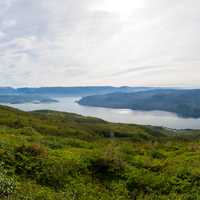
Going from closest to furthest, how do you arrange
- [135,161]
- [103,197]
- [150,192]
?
[103,197] < [150,192] < [135,161]

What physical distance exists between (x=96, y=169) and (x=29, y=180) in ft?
14.5

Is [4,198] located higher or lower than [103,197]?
higher

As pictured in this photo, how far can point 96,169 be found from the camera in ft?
57.9

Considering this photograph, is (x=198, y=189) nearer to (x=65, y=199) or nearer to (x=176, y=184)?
(x=176, y=184)

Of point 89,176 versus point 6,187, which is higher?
point 6,187

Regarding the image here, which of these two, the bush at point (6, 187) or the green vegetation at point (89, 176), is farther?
the green vegetation at point (89, 176)

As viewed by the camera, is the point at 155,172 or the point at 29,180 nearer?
the point at 29,180

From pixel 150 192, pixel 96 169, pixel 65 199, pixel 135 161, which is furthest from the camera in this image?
pixel 135 161

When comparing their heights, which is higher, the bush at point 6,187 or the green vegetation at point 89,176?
the bush at point 6,187

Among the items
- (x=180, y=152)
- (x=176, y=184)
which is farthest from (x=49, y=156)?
(x=180, y=152)

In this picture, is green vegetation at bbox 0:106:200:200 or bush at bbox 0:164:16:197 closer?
bush at bbox 0:164:16:197

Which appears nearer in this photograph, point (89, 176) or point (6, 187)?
point (6, 187)

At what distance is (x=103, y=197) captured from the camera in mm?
14281

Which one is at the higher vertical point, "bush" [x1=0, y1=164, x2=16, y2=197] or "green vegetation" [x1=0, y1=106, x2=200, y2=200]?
"bush" [x1=0, y1=164, x2=16, y2=197]
